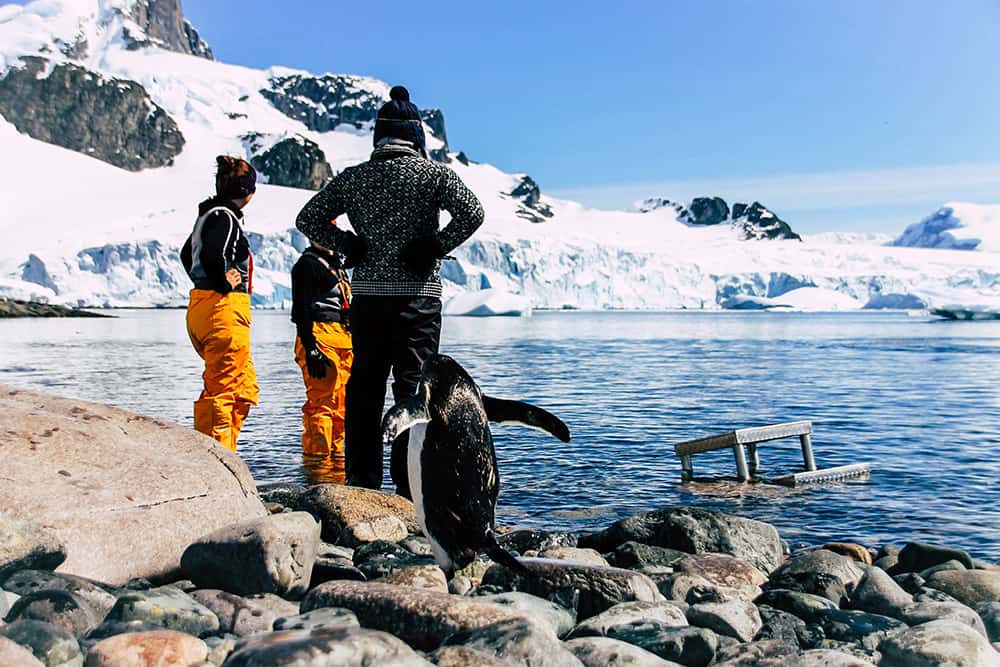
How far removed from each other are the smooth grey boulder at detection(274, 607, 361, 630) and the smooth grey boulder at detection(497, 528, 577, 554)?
5.37ft

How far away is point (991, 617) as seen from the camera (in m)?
3.18

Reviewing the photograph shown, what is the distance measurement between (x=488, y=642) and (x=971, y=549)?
3437mm

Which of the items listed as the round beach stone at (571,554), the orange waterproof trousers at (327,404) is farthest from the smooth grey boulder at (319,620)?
the orange waterproof trousers at (327,404)

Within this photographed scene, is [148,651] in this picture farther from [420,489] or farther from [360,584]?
[420,489]

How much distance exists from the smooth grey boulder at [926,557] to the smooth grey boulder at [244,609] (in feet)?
9.13

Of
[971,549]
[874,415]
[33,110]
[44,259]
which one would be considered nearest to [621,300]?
[44,259]

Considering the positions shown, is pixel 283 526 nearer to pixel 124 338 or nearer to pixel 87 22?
pixel 124 338

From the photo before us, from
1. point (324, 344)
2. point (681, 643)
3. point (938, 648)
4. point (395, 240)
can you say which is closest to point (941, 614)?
point (938, 648)

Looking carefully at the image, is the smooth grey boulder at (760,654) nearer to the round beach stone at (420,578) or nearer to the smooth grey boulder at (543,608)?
the smooth grey boulder at (543,608)

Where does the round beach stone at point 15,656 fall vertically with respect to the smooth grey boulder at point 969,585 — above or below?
above

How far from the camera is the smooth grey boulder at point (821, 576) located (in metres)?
3.55

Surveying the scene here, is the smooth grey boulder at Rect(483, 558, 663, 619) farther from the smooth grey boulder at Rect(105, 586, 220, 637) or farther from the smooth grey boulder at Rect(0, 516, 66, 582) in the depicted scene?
the smooth grey boulder at Rect(0, 516, 66, 582)

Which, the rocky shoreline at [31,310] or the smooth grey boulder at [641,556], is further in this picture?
the rocky shoreline at [31,310]

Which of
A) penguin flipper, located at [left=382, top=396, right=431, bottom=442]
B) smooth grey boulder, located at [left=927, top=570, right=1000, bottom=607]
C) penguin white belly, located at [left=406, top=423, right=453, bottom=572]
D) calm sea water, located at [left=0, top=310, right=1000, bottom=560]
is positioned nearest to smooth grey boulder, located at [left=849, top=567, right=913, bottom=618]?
smooth grey boulder, located at [left=927, top=570, right=1000, bottom=607]
